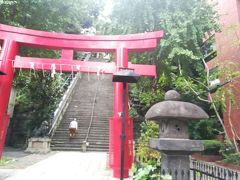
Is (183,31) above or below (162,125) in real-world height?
above

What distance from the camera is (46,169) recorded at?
Result: 1095cm

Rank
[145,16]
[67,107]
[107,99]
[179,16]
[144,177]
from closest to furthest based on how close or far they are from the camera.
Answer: [144,177] → [179,16] → [145,16] → [67,107] → [107,99]

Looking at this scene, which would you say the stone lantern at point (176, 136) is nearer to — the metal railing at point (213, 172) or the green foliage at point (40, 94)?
the metal railing at point (213, 172)

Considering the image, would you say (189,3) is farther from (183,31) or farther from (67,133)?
(67,133)

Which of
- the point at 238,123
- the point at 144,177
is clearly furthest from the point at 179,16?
the point at 144,177

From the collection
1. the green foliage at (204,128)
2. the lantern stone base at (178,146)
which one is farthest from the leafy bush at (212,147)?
the lantern stone base at (178,146)

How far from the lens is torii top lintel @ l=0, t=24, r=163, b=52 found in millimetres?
10570

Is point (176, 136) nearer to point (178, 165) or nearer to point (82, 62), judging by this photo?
point (178, 165)

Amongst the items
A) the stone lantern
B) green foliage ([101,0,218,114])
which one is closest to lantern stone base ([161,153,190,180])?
the stone lantern

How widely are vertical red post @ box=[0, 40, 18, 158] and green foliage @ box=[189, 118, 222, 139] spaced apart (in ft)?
36.7

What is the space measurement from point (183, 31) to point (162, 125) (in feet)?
25.0

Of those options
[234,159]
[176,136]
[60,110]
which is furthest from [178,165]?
[60,110]

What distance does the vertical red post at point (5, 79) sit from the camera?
9.35 m

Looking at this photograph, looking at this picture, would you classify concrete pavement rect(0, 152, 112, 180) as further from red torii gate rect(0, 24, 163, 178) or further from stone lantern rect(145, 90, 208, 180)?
stone lantern rect(145, 90, 208, 180)
